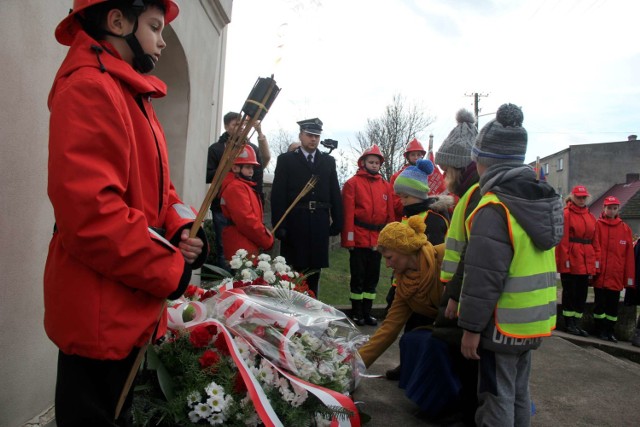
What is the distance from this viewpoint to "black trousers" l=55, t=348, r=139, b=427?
5.80 feet

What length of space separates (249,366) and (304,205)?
3.45 metres

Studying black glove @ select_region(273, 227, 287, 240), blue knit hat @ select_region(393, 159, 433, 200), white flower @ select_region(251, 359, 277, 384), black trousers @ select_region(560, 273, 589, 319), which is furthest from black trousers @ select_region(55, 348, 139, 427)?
black trousers @ select_region(560, 273, 589, 319)

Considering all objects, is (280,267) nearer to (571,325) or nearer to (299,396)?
(299,396)

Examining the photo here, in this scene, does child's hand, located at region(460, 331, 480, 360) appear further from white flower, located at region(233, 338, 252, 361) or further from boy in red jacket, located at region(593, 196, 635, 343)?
boy in red jacket, located at region(593, 196, 635, 343)

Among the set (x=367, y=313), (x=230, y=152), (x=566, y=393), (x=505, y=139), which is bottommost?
Answer: (x=566, y=393)

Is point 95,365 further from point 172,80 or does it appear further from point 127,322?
point 172,80

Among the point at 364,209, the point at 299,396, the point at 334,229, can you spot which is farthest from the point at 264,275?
the point at 364,209

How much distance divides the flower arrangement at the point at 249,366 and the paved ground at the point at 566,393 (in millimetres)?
756

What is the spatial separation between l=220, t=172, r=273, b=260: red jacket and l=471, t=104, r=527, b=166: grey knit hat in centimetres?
252

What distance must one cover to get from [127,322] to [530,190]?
210 cm

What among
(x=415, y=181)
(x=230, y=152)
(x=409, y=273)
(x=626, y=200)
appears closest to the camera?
(x=230, y=152)

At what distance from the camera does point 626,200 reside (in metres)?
35.4

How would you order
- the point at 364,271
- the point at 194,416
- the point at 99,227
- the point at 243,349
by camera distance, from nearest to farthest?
the point at 99,227 < the point at 194,416 < the point at 243,349 < the point at 364,271

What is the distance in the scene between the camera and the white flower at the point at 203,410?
7.69 ft
